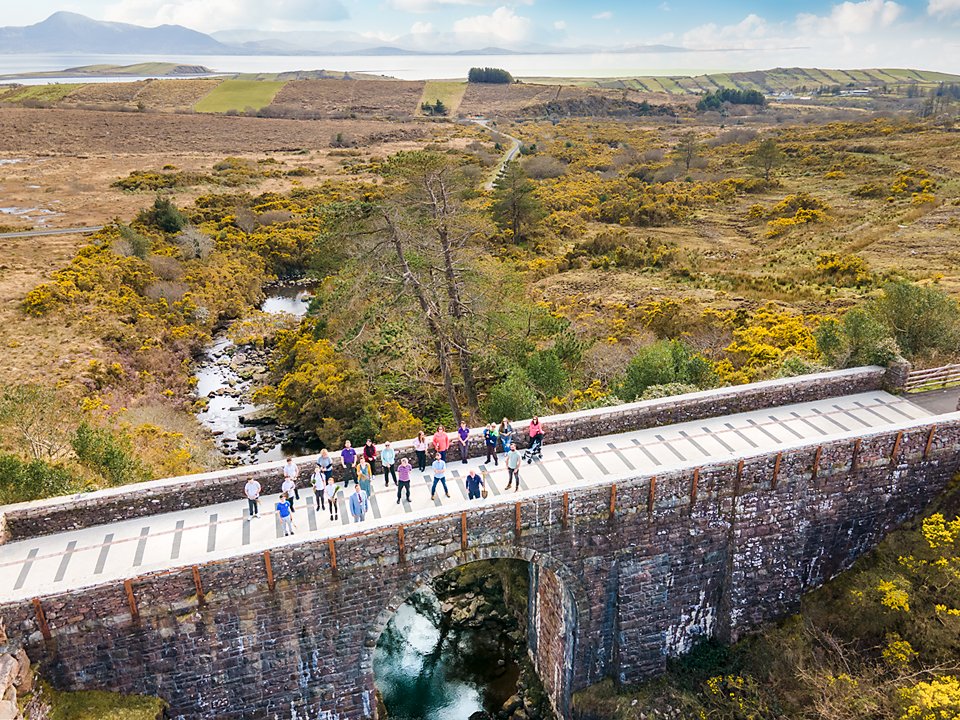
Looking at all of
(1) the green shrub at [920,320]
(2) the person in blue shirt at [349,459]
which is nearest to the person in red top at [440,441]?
(2) the person in blue shirt at [349,459]

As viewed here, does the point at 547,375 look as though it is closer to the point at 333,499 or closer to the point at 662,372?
the point at 662,372

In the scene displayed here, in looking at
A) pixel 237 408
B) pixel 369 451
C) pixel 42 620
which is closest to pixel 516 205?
pixel 237 408

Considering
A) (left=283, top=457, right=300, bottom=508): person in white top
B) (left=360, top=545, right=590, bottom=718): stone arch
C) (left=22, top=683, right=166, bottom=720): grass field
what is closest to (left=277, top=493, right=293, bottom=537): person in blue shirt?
(left=283, top=457, right=300, bottom=508): person in white top

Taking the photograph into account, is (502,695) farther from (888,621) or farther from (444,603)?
(888,621)

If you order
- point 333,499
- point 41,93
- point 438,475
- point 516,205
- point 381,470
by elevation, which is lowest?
point 381,470

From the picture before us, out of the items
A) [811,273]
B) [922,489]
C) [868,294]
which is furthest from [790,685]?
[811,273]
